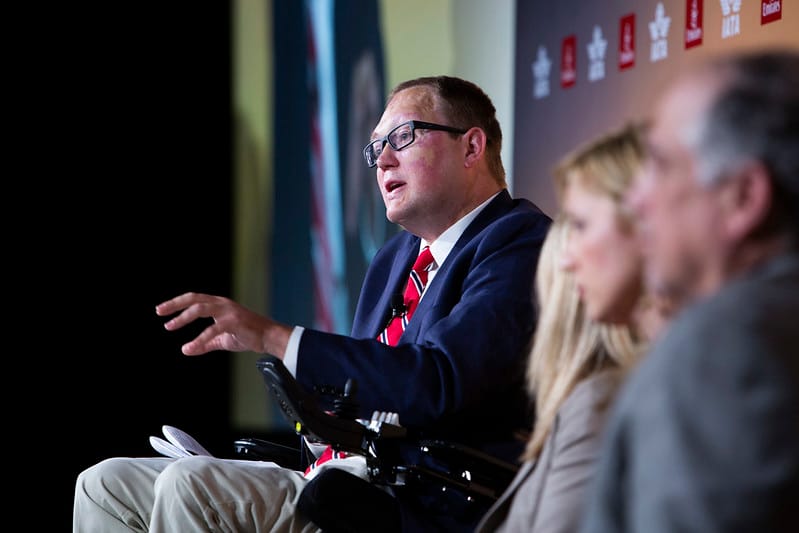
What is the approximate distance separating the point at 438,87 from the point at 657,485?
2.05 m

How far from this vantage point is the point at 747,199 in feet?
2.83

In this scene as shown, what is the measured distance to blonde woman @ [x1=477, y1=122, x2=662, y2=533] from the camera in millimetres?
1339

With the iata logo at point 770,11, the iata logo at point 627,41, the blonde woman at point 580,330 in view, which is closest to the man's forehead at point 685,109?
the blonde woman at point 580,330

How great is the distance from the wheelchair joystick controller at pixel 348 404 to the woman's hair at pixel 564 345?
49 centimetres

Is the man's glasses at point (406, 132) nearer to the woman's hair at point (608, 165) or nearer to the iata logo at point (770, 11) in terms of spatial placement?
the iata logo at point (770, 11)

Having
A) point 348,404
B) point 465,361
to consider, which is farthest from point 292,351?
point 465,361

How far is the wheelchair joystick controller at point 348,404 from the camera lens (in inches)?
80.1

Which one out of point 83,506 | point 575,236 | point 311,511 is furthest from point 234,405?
point 575,236

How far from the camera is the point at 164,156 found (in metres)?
5.23

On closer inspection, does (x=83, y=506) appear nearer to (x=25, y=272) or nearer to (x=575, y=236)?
(x=575, y=236)

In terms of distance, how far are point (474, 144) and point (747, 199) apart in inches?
73.9

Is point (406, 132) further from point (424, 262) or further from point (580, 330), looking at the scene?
point (580, 330)

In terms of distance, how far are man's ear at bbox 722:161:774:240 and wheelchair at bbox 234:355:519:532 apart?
3.78 feet

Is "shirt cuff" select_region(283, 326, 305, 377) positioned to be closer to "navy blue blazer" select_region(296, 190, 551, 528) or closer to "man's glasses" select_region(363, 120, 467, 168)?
"navy blue blazer" select_region(296, 190, 551, 528)
